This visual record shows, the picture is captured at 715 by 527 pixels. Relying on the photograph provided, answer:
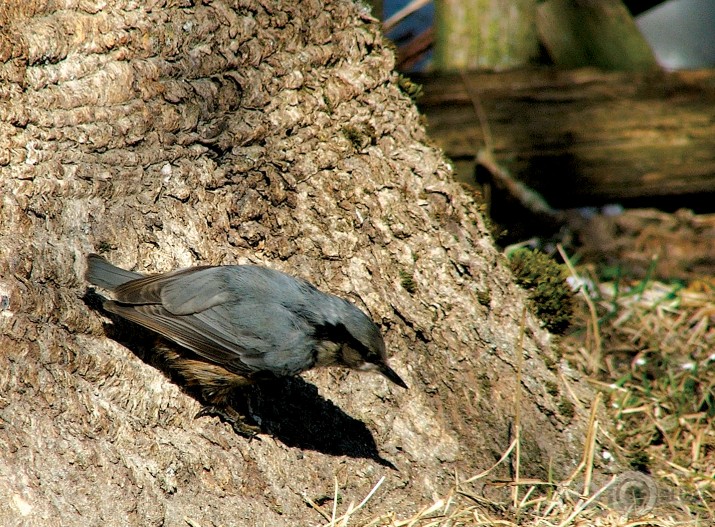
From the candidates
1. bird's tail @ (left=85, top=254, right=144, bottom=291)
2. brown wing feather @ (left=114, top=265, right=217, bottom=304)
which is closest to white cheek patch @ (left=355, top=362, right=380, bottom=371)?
brown wing feather @ (left=114, top=265, right=217, bottom=304)

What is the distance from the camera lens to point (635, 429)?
401 cm

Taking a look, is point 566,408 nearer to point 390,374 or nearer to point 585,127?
point 390,374

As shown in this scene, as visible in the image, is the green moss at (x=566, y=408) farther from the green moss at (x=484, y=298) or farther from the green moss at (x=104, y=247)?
the green moss at (x=104, y=247)

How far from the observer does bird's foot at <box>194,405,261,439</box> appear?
320cm

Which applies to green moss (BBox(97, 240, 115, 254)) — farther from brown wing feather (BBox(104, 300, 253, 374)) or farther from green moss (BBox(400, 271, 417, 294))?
green moss (BBox(400, 271, 417, 294))

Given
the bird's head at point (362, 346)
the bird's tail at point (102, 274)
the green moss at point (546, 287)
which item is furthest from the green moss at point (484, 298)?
the bird's tail at point (102, 274)

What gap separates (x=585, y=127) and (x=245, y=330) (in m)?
3.56

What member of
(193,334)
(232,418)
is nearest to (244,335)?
(193,334)

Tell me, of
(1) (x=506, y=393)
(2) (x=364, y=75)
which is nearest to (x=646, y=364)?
(1) (x=506, y=393)

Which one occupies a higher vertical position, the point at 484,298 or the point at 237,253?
the point at 237,253

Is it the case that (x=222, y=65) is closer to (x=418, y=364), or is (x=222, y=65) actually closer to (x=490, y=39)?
(x=418, y=364)

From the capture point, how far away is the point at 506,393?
3.51 m

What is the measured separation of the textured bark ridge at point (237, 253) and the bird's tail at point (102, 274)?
0.06m

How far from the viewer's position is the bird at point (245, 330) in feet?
10.3
